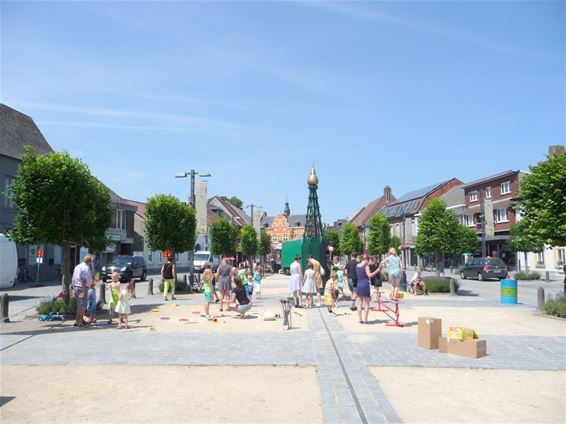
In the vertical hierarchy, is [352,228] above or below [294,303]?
above

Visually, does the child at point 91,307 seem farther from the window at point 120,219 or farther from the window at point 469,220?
the window at point 469,220

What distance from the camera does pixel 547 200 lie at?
1405cm

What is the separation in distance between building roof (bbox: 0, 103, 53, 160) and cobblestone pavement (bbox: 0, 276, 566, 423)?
76.0 ft

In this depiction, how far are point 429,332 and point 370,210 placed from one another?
8274cm

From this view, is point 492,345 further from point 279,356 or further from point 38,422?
point 38,422

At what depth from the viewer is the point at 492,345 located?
31.0 ft

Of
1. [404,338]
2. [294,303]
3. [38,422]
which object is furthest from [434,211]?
[38,422]

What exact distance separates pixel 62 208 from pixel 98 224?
1338 millimetres

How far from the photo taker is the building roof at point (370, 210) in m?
88.7

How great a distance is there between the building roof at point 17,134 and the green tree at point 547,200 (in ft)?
89.8

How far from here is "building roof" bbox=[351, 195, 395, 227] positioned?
291 feet

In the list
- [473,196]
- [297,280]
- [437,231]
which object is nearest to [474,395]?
[297,280]

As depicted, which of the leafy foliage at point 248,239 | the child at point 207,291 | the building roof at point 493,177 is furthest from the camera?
the leafy foliage at point 248,239

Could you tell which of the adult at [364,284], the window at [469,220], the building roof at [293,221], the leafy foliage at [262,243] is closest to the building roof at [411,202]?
the window at [469,220]
